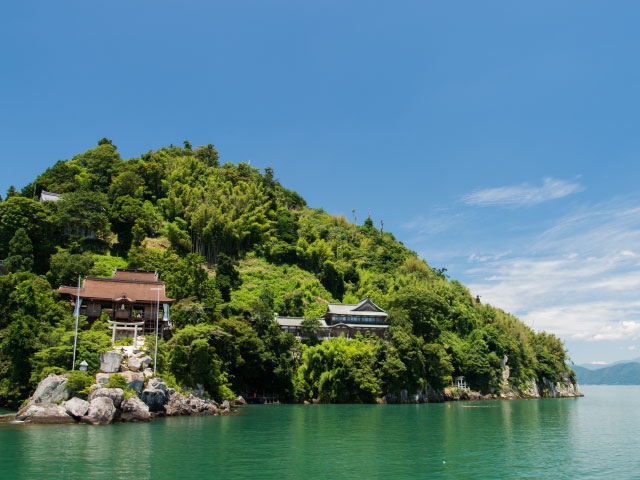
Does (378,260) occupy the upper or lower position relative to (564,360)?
upper

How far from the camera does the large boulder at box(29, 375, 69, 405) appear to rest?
27.9m

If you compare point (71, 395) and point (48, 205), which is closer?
point (71, 395)

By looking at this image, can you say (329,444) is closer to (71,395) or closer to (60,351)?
(71,395)

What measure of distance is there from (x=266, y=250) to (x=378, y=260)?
59.0ft

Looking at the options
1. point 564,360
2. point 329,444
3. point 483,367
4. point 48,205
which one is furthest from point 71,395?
point 564,360

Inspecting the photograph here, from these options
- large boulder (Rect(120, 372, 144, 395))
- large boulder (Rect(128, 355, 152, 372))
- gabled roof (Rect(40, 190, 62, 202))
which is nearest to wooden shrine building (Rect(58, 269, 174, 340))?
large boulder (Rect(128, 355, 152, 372))

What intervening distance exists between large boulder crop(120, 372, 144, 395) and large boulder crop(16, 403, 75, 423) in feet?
11.6

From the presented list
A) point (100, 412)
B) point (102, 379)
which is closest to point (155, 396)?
point (102, 379)

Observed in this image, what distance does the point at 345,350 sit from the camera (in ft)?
150

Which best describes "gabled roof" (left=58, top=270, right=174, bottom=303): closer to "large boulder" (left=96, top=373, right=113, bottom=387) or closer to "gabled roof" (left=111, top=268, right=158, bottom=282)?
"gabled roof" (left=111, top=268, right=158, bottom=282)

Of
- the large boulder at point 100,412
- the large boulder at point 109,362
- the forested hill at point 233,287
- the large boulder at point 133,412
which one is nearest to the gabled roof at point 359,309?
the forested hill at point 233,287

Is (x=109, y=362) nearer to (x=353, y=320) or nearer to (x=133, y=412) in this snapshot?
(x=133, y=412)

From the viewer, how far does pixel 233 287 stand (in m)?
56.2

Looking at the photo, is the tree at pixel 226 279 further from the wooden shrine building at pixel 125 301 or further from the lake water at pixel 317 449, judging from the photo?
the lake water at pixel 317 449
